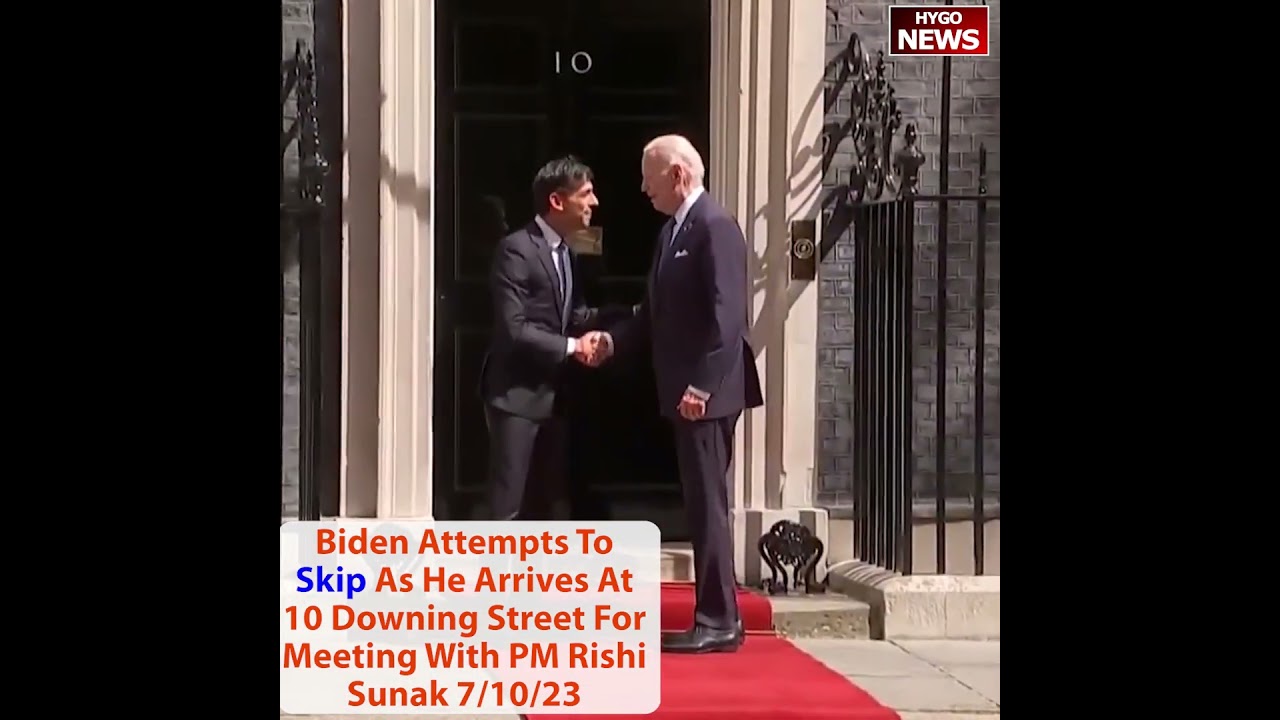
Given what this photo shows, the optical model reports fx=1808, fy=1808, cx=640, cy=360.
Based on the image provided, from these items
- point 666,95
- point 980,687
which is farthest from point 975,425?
point 666,95

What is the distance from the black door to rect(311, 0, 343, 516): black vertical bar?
0.37m

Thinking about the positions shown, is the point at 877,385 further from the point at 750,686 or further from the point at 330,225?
the point at 330,225

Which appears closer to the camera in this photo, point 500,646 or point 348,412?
point 500,646

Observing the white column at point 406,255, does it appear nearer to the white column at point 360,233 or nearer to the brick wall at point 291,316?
the white column at point 360,233

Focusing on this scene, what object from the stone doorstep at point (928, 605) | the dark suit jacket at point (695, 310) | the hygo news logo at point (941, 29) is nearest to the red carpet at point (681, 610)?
the stone doorstep at point (928, 605)

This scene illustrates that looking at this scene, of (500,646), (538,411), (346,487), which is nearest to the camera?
(500,646)

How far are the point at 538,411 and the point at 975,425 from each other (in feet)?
5.28

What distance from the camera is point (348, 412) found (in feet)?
20.3

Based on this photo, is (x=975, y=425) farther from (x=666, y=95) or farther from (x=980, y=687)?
(x=666, y=95)

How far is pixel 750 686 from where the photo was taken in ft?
17.7

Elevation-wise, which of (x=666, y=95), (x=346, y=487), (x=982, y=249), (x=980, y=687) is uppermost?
(x=666, y=95)

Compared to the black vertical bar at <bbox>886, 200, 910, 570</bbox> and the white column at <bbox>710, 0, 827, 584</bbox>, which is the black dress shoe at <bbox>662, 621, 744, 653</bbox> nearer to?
the white column at <bbox>710, 0, 827, 584</bbox>

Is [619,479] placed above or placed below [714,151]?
below

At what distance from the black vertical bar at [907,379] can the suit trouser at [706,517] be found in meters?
0.86
